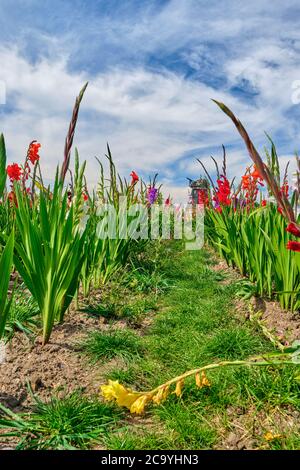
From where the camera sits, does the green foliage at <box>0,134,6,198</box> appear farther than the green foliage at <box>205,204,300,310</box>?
Yes

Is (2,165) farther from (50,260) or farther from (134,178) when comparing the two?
(50,260)

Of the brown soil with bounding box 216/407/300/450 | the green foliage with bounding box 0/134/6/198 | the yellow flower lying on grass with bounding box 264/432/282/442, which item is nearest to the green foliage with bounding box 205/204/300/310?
the brown soil with bounding box 216/407/300/450

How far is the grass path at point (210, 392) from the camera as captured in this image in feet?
5.35

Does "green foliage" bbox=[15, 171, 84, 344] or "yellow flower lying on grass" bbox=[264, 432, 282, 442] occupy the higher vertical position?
"green foliage" bbox=[15, 171, 84, 344]

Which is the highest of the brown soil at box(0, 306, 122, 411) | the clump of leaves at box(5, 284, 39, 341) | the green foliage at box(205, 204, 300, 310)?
the green foliage at box(205, 204, 300, 310)

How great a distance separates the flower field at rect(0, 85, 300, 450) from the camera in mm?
1625

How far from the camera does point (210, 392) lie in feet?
6.33

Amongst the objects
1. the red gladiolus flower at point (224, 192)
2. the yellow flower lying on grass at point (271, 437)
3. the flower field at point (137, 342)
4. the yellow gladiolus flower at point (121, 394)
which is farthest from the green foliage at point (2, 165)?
the yellow flower lying on grass at point (271, 437)

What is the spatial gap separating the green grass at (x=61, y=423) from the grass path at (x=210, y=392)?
95 mm

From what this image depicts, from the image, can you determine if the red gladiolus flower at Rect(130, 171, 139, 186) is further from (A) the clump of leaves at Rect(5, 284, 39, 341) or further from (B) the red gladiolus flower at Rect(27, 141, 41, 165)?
(A) the clump of leaves at Rect(5, 284, 39, 341)

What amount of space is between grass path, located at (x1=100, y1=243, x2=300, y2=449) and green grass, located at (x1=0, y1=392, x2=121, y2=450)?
95 millimetres

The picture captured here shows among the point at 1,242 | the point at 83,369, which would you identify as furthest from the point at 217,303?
the point at 1,242

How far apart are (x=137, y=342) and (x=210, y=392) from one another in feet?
2.44
